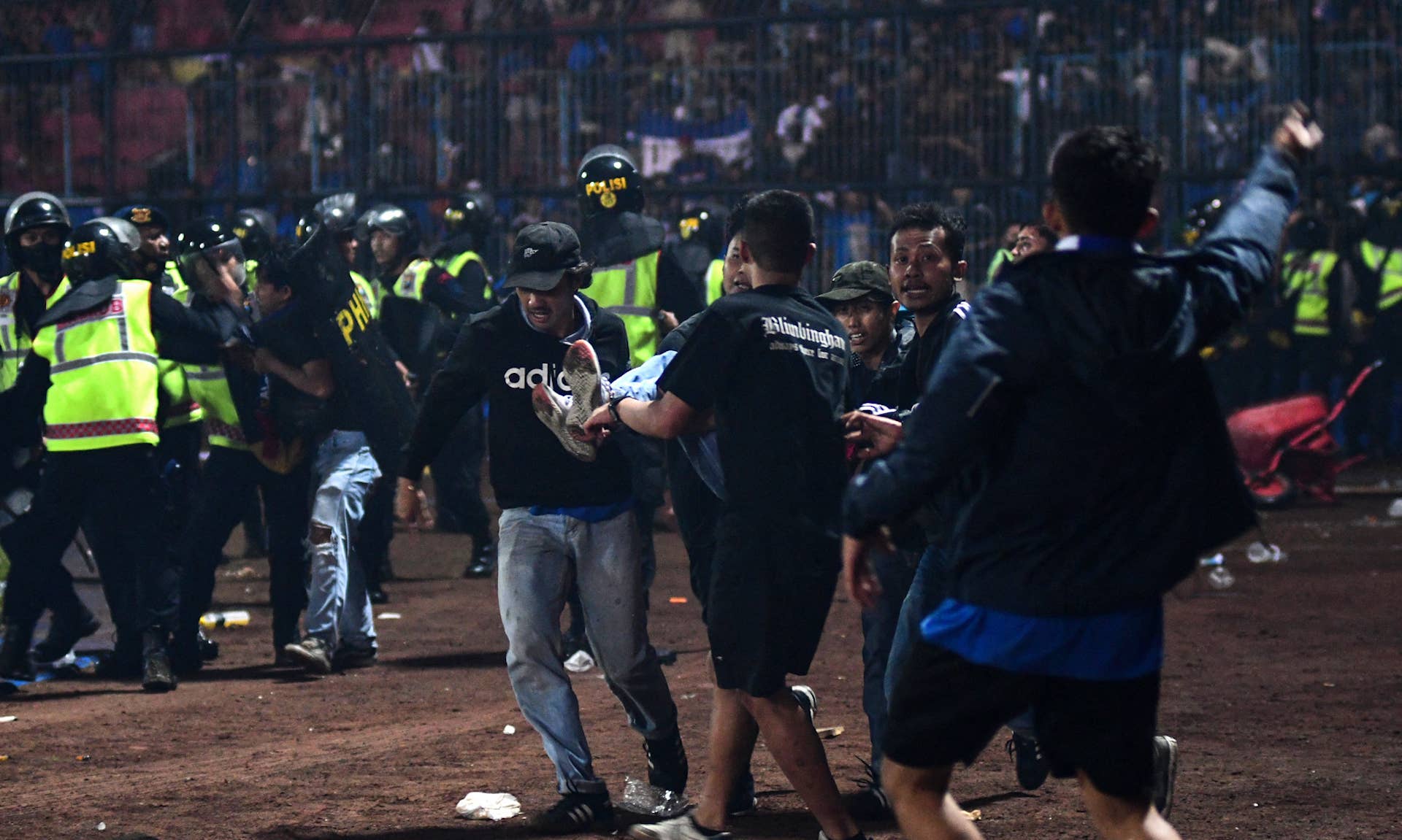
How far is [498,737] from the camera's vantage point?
734cm

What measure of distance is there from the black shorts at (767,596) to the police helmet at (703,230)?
8.89 metres

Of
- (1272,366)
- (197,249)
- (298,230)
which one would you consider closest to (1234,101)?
(1272,366)

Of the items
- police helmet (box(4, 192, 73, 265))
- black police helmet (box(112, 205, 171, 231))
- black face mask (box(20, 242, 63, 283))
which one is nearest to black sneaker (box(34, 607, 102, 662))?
black face mask (box(20, 242, 63, 283))

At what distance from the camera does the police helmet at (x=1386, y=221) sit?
16453mm

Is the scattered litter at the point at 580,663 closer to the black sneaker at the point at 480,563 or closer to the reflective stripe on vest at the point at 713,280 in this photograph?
the black sneaker at the point at 480,563

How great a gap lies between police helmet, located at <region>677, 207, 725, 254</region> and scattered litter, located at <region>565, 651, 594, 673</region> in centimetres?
563

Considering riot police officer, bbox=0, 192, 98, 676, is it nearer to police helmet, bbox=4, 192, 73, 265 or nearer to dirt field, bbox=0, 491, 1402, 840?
police helmet, bbox=4, 192, 73, 265

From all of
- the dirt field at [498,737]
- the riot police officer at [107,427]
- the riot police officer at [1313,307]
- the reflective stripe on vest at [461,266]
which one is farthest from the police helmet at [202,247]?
the riot police officer at [1313,307]

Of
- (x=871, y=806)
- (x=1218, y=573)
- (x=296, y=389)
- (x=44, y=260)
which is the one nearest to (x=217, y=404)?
(x=296, y=389)

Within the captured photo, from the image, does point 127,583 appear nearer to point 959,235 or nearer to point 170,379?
point 170,379

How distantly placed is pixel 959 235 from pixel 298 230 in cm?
Result: 571

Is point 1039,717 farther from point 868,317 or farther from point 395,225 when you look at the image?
point 395,225

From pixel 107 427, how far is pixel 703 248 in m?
6.15

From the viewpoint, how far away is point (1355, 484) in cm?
1584
